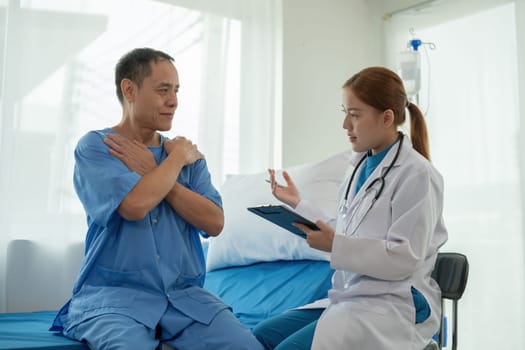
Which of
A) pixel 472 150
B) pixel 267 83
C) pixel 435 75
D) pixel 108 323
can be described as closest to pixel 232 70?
pixel 267 83

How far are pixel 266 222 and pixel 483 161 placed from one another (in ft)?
4.18

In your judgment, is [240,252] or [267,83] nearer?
[240,252]

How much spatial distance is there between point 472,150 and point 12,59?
2.13m

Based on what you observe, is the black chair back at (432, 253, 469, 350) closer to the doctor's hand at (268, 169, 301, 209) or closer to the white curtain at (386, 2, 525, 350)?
the doctor's hand at (268, 169, 301, 209)

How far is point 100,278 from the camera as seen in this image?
1601mm

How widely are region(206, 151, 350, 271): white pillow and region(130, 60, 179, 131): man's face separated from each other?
0.64 metres

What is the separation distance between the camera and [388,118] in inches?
62.3

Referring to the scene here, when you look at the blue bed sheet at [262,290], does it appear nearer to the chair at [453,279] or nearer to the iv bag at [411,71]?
the chair at [453,279]

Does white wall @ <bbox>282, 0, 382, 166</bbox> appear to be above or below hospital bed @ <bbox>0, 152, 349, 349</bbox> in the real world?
above

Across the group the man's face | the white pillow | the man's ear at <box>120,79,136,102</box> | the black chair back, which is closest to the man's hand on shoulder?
the man's face

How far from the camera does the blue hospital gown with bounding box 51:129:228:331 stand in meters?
1.54

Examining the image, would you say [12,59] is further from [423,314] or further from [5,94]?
[423,314]

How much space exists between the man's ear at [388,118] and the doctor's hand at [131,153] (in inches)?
25.2

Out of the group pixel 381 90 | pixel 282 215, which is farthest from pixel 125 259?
pixel 381 90
